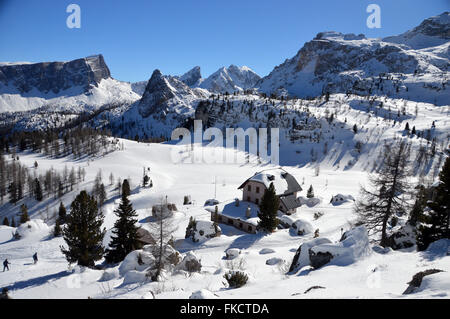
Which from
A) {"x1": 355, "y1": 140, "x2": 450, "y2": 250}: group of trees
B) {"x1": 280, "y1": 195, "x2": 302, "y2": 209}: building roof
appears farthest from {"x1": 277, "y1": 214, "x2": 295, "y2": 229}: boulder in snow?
{"x1": 355, "y1": 140, "x2": 450, "y2": 250}: group of trees

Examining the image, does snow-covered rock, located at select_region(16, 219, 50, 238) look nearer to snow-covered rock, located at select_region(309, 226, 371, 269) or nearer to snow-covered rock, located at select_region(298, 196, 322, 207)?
snow-covered rock, located at select_region(309, 226, 371, 269)

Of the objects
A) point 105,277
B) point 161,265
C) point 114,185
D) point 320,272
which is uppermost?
point 320,272

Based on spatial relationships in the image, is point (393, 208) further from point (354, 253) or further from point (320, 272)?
point (320, 272)

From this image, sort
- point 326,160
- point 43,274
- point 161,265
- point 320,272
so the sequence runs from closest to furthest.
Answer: point 320,272
point 161,265
point 43,274
point 326,160

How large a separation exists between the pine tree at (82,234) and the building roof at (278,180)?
2953 centimetres

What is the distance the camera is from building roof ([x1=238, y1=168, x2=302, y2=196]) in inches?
1868

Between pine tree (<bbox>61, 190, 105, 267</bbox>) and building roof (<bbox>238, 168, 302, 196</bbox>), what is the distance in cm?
2953

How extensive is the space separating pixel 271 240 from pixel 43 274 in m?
27.5

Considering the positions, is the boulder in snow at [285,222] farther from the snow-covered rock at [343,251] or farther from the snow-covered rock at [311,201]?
the snow-covered rock at [343,251]

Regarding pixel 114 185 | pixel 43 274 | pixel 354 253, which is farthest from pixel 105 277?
pixel 114 185

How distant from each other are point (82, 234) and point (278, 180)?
120 ft

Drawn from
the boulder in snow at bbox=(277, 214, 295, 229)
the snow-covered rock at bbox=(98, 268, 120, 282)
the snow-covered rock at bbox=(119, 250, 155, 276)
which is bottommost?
the boulder in snow at bbox=(277, 214, 295, 229)

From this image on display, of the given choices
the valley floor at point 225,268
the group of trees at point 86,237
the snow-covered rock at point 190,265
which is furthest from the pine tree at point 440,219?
the group of trees at point 86,237

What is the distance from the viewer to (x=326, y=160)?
143 metres
